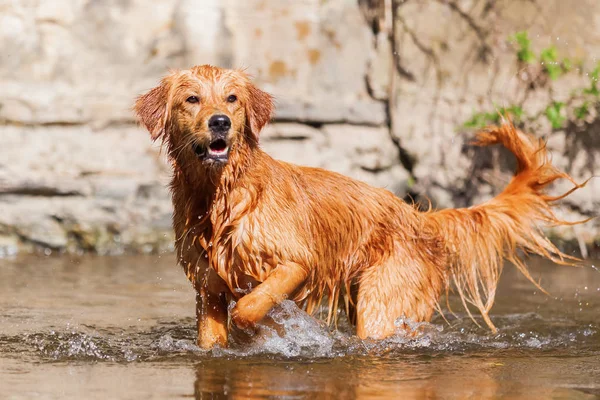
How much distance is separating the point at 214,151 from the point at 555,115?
5809 millimetres

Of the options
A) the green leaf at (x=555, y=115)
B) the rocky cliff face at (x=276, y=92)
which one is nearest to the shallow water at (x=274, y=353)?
the rocky cliff face at (x=276, y=92)

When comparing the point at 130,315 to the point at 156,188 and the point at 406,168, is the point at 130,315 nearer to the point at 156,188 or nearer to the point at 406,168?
the point at 156,188

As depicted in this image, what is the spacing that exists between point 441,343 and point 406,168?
5.04 m

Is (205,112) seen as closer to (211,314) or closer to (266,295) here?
(266,295)

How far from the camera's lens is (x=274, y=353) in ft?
17.7

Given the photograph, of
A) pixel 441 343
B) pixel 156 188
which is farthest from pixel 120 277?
pixel 441 343

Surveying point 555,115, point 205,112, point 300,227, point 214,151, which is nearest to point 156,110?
point 205,112

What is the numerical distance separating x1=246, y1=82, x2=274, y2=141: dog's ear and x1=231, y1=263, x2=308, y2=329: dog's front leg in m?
0.80

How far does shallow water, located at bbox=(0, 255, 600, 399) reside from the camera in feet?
14.9

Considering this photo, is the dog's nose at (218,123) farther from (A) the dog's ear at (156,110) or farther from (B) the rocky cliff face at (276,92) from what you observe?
(B) the rocky cliff face at (276,92)

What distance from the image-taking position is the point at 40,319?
659 centimetres

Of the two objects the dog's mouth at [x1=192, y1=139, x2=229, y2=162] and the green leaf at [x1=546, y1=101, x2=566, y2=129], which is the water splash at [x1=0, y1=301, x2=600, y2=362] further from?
the green leaf at [x1=546, y1=101, x2=566, y2=129]

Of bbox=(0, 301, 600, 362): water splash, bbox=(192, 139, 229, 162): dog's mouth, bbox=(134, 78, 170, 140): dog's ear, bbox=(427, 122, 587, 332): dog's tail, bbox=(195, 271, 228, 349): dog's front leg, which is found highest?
bbox=(134, 78, 170, 140): dog's ear

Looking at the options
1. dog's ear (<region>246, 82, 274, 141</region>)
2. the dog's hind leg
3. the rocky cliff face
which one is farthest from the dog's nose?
the rocky cliff face
